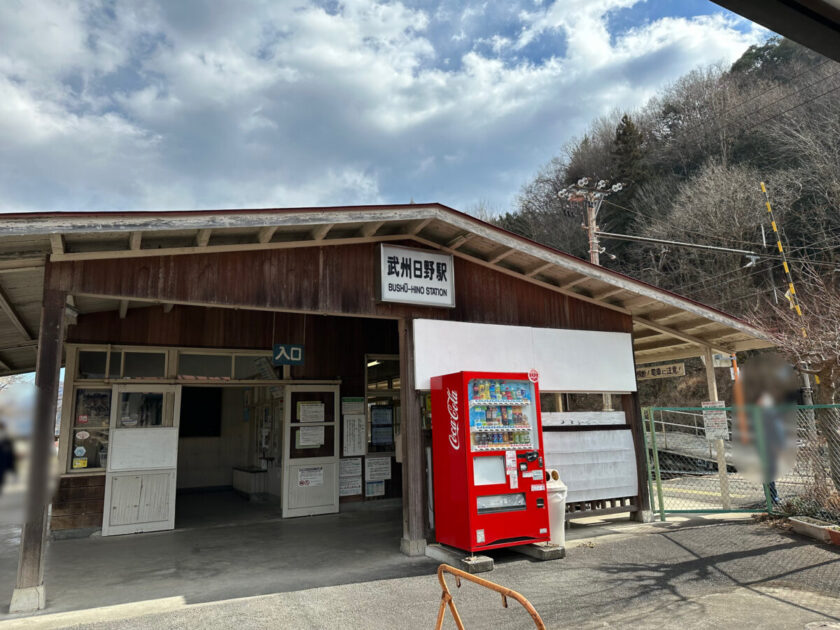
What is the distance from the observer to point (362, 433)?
1103cm

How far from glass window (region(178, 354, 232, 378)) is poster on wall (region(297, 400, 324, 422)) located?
1467 mm

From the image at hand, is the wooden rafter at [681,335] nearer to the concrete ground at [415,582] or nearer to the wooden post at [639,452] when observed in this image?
the wooden post at [639,452]

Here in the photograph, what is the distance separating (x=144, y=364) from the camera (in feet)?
31.1

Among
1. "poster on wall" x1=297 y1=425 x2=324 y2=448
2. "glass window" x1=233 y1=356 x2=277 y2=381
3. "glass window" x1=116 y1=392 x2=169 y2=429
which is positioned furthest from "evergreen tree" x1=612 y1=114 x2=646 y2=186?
"glass window" x1=116 y1=392 x2=169 y2=429

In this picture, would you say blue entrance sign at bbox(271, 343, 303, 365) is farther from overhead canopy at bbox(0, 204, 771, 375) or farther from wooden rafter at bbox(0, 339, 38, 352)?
wooden rafter at bbox(0, 339, 38, 352)

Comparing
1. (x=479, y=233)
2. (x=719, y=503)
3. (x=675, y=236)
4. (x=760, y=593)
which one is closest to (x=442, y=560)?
(x=760, y=593)

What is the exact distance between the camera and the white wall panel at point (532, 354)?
7.64 m

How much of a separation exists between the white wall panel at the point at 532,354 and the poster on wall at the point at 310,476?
13.4 feet

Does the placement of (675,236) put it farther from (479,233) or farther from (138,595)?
(138,595)

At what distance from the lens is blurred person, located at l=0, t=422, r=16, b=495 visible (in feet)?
4.29

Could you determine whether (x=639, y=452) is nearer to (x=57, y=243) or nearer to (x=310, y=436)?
(x=310, y=436)

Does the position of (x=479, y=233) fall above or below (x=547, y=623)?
above

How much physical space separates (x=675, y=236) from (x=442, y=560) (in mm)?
23231

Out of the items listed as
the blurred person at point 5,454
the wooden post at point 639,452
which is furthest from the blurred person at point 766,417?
the wooden post at point 639,452
